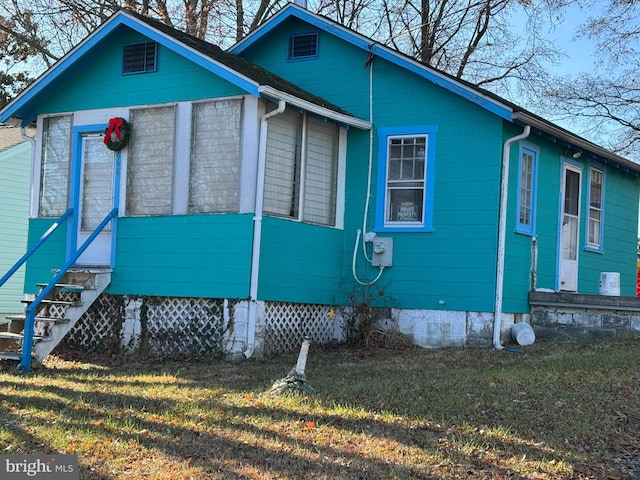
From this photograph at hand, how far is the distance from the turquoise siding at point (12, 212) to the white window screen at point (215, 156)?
9725 millimetres

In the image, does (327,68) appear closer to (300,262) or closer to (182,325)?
(300,262)

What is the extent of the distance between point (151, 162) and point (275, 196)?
1943mm

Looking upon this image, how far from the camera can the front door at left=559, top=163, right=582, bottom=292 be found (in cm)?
1326

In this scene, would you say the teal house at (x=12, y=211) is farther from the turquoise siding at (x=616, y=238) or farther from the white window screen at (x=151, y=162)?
the turquoise siding at (x=616, y=238)

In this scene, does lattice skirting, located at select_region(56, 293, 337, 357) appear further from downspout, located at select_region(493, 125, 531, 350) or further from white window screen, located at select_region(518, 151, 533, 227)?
white window screen, located at select_region(518, 151, 533, 227)

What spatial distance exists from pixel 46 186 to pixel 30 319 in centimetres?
328

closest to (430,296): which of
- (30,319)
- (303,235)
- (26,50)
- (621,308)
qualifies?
(303,235)

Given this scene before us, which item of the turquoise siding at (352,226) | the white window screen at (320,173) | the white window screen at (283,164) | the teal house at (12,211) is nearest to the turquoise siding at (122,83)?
Answer: the turquoise siding at (352,226)

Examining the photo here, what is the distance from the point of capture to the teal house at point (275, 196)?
1074 centimetres

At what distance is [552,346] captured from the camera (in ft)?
36.4

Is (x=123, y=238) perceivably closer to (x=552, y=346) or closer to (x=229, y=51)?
(x=229, y=51)

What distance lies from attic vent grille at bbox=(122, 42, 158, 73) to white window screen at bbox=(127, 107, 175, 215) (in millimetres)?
640

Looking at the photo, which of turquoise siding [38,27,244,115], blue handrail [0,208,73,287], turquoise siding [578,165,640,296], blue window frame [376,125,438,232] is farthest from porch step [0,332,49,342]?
turquoise siding [578,165,640,296]

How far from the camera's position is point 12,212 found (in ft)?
62.9
